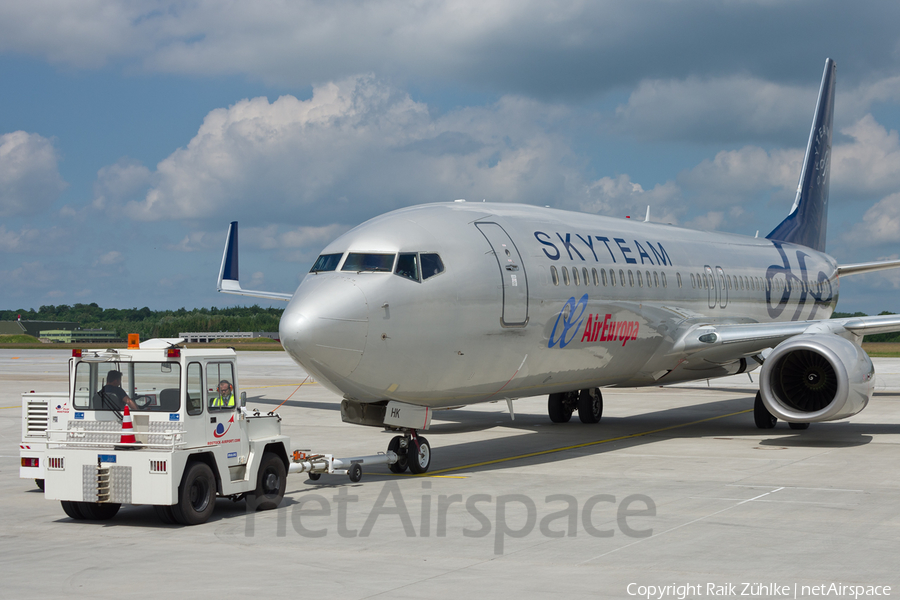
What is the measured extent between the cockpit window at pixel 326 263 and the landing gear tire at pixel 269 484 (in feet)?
9.79

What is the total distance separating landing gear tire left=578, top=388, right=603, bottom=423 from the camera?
72.0 feet

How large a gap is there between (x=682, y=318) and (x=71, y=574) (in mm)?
14428

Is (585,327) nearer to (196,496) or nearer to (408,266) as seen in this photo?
(408,266)

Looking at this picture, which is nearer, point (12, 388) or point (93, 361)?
point (93, 361)

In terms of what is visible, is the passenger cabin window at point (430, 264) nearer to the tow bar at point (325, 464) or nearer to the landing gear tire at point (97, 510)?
the tow bar at point (325, 464)

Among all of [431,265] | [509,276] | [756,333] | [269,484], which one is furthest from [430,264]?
[756,333]

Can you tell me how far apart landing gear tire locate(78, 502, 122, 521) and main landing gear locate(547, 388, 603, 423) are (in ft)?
42.3

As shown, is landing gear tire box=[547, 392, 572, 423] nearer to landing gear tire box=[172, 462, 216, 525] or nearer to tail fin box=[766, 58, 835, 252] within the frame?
tail fin box=[766, 58, 835, 252]

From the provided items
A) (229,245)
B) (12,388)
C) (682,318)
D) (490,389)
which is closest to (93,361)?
(490,389)

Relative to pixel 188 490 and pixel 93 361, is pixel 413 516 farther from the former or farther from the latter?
pixel 93 361

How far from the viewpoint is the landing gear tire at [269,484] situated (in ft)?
37.0

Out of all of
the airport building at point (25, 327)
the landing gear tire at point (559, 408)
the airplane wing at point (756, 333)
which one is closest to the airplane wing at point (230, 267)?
the landing gear tire at point (559, 408)

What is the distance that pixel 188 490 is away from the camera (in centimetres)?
1018

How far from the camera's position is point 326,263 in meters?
13.5
